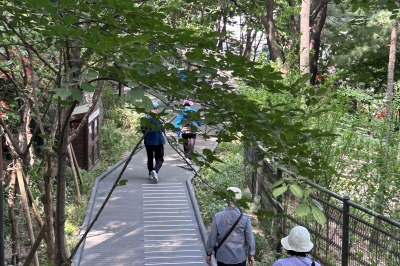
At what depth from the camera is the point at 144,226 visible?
35.7 feet

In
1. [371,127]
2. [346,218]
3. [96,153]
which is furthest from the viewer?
[96,153]

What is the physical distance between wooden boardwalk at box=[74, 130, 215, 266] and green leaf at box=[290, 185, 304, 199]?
6.91 metres

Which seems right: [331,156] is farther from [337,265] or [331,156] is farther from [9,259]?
[9,259]

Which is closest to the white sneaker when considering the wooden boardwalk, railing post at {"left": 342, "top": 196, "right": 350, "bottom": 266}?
the wooden boardwalk

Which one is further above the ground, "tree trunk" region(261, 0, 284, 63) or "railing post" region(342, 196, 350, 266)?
"tree trunk" region(261, 0, 284, 63)

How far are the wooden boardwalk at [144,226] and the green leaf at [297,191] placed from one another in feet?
22.7

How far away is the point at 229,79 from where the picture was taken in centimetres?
327

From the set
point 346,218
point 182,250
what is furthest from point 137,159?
point 346,218

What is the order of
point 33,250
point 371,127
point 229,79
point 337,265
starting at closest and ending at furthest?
point 229,79
point 33,250
point 337,265
point 371,127

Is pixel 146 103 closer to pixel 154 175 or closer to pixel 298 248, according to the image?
pixel 298 248

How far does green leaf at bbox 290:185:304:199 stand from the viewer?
2442mm

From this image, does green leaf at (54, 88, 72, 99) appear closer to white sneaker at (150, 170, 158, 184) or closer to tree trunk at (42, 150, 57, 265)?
tree trunk at (42, 150, 57, 265)

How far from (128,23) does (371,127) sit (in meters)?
5.75

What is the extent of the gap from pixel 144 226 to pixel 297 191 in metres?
8.67
